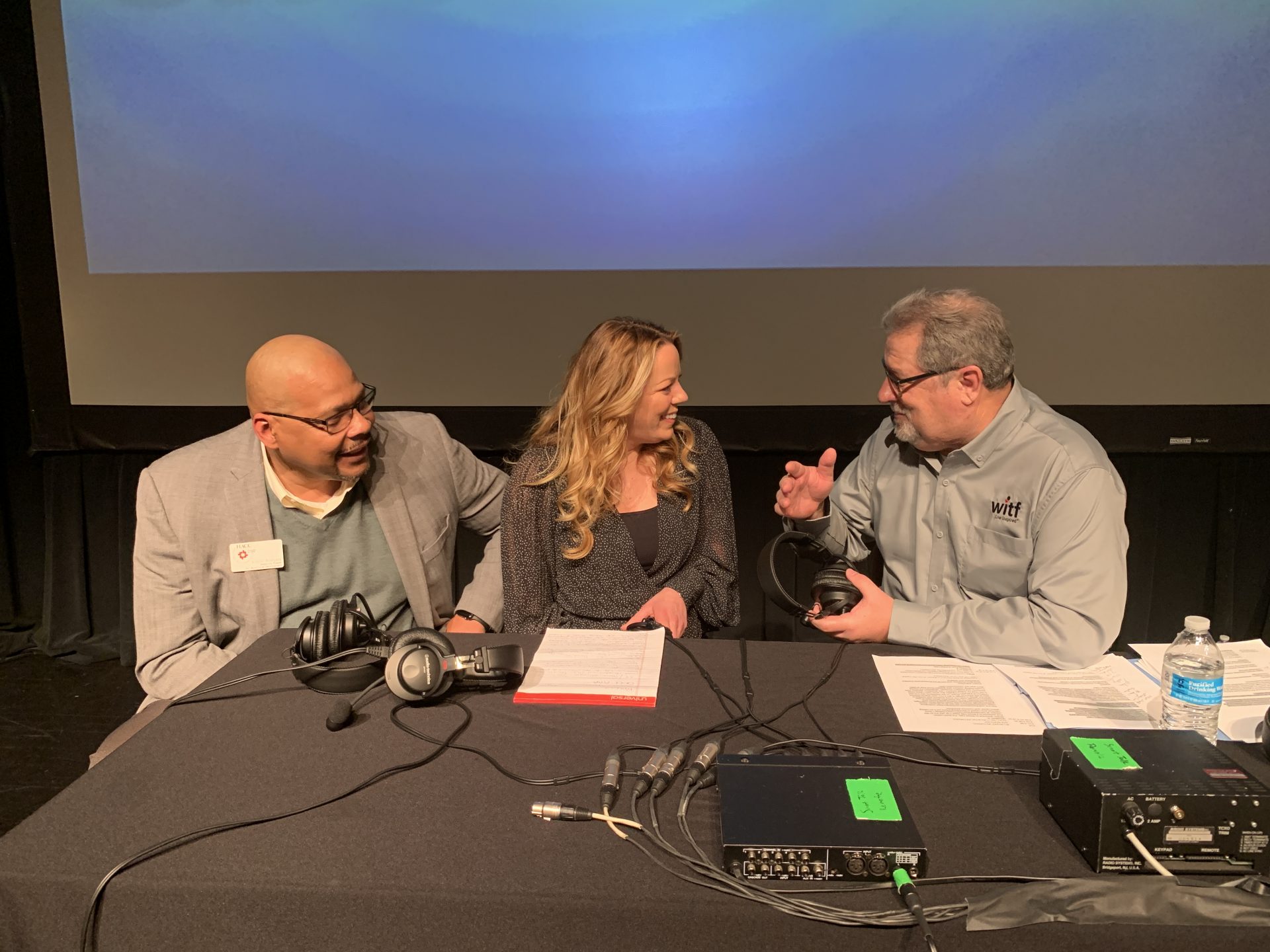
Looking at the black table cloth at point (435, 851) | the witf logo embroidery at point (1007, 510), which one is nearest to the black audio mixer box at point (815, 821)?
the black table cloth at point (435, 851)

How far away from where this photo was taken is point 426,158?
3320mm

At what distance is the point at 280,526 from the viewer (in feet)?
6.70

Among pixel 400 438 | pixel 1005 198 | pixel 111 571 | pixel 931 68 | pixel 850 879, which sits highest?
pixel 931 68

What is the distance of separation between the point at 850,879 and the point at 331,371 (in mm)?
1525

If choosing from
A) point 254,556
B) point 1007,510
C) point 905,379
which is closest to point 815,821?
point 1007,510

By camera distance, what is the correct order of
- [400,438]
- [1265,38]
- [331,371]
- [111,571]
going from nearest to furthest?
[331,371] → [400,438] → [1265,38] → [111,571]

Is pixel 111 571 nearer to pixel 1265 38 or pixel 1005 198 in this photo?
pixel 1005 198

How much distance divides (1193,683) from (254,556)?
1.95 metres

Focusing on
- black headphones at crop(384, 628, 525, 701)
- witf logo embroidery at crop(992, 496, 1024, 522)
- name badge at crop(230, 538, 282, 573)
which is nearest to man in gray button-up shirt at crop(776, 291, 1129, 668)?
witf logo embroidery at crop(992, 496, 1024, 522)

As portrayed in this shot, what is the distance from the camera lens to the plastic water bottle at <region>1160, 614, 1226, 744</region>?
1.28 metres

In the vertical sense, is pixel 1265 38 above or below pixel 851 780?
above

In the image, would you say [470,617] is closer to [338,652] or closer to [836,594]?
[338,652]

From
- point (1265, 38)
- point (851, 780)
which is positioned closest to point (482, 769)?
point (851, 780)

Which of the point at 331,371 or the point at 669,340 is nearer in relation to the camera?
the point at 331,371
